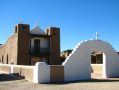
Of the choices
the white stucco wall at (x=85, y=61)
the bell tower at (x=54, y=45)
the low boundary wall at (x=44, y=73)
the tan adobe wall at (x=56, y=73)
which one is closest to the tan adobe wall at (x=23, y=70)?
the low boundary wall at (x=44, y=73)

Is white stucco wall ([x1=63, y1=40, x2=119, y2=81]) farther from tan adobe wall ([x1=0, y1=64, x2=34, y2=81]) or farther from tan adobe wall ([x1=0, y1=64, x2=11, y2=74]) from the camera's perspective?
tan adobe wall ([x1=0, y1=64, x2=11, y2=74])

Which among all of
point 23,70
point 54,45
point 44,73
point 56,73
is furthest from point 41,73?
point 54,45

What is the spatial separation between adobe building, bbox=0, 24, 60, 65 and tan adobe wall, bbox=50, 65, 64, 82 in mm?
16762

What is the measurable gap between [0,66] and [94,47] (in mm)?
20138

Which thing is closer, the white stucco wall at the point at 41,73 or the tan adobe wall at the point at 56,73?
the white stucco wall at the point at 41,73

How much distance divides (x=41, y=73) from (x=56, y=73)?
1663mm

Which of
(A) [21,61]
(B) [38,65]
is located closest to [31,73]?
(B) [38,65]

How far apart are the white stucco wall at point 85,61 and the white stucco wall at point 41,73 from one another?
2.13m

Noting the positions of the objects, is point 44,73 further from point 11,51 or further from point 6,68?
point 11,51

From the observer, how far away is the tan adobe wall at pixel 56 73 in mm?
22172

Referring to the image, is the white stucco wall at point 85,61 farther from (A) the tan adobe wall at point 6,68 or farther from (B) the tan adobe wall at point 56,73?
(A) the tan adobe wall at point 6,68

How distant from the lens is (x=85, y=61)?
24.8 m

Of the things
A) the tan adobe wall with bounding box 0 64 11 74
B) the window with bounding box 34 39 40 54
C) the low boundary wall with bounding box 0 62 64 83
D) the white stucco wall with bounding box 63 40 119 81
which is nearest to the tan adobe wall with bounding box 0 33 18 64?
the tan adobe wall with bounding box 0 64 11 74

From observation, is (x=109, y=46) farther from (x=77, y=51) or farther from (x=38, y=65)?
(x=38, y=65)
